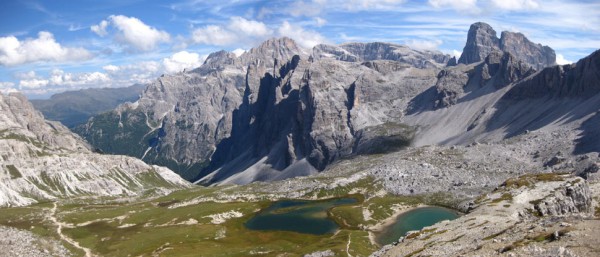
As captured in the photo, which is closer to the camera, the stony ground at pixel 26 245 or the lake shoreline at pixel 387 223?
the stony ground at pixel 26 245

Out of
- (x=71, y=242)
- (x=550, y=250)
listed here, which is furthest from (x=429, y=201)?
(x=550, y=250)

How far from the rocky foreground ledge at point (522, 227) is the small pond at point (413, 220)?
25570 mm

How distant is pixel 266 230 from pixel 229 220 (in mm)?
28183

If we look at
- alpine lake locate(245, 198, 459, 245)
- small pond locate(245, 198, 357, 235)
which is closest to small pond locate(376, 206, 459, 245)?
alpine lake locate(245, 198, 459, 245)

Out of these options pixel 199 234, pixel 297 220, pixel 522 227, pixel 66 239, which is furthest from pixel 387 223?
pixel 66 239

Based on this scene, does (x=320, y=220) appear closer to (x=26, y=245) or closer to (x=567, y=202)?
(x=567, y=202)

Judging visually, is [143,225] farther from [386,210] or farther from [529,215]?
[529,215]

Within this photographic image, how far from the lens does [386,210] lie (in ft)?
558

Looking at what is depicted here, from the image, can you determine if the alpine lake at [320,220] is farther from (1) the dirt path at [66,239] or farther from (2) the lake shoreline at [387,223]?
(1) the dirt path at [66,239]

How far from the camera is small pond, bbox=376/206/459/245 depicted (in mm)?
136625

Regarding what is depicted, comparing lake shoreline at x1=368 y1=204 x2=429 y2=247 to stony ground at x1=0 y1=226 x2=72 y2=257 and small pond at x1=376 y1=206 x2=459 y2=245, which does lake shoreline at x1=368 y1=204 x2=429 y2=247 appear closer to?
small pond at x1=376 y1=206 x2=459 y2=245

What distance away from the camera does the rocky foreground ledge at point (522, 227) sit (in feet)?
160

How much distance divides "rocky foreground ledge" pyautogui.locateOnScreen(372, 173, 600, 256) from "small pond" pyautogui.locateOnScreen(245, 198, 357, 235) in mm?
56472

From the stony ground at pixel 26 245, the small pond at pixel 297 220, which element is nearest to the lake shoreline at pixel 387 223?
the small pond at pixel 297 220
